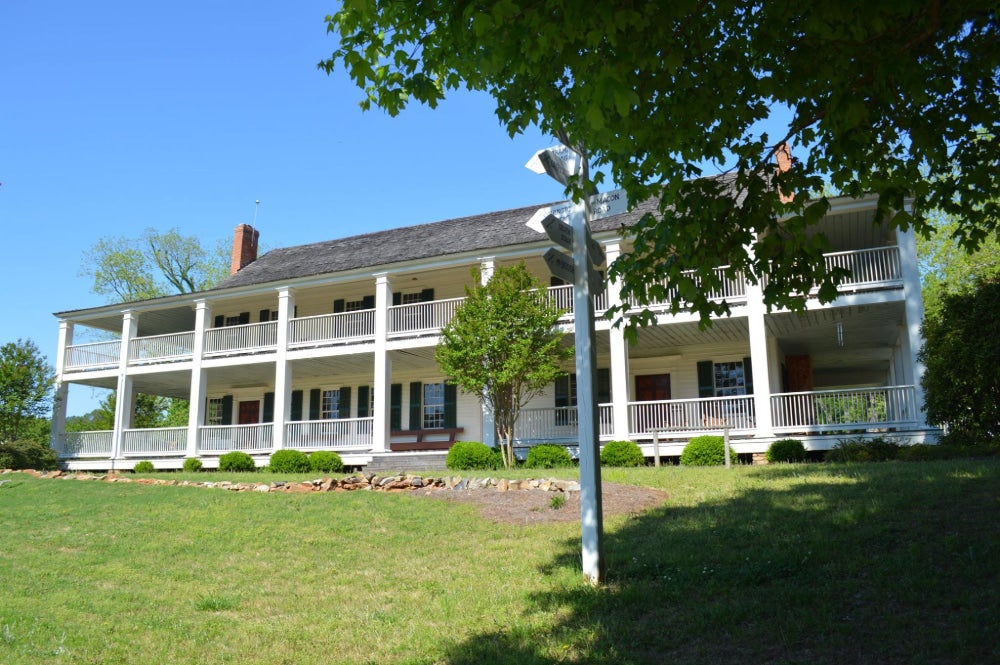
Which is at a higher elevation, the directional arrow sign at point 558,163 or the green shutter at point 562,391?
the directional arrow sign at point 558,163

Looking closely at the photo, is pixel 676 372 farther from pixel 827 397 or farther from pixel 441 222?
pixel 441 222

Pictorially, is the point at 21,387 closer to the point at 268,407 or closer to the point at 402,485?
the point at 268,407

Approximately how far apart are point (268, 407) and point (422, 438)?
23.4ft

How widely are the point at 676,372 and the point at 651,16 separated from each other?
18562mm

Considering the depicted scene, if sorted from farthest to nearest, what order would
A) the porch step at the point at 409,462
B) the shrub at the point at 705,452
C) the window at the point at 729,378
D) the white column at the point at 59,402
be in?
the white column at the point at 59,402
the window at the point at 729,378
the porch step at the point at 409,462
the shrub at the point at 705,452

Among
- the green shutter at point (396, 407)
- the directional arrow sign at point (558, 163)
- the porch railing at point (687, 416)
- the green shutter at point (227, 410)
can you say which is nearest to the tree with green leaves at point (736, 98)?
the directional arrow sign at point (558, 163)

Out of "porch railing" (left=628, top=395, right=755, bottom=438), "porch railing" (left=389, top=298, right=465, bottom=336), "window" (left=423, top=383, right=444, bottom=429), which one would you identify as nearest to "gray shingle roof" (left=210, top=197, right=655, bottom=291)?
"porch railing" (left=389, top=298, right=465, bottom=336)

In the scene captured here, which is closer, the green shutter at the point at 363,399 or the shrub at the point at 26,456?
the shrub at the point at 26,456

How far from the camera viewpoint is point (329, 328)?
23.4 meters

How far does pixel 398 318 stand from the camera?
74.2 ft

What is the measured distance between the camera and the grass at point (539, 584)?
4.91 metres

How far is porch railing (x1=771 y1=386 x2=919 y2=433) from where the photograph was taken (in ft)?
54.5

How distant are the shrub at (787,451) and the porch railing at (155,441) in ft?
58.9

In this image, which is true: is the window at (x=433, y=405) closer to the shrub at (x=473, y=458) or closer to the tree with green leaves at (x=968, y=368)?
the shrub at (x=473, y=458)
